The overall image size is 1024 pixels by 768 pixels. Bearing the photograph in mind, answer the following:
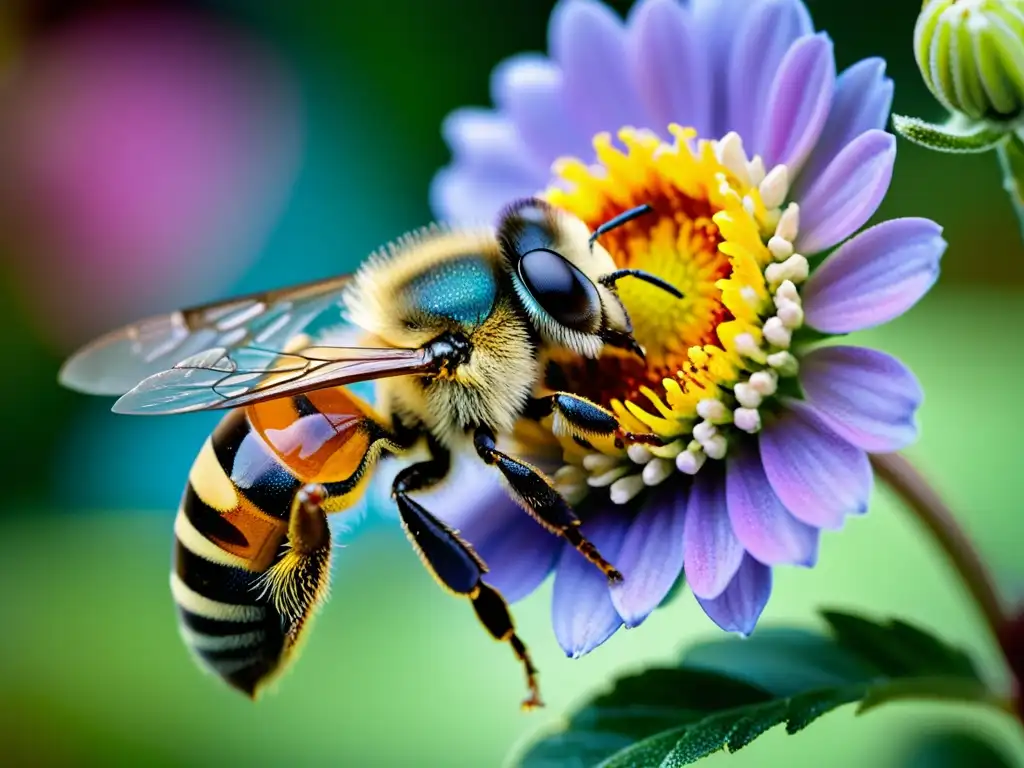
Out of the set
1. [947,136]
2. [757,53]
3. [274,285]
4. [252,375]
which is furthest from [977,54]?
[274,285]

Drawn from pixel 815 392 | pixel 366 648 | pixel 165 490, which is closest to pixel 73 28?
pixel 165 490

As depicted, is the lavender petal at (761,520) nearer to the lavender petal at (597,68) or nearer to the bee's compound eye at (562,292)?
the bee's compound eye at (562,292)

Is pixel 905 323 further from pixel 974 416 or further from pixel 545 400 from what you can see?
pixel 545 400

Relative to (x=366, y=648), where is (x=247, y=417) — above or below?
above

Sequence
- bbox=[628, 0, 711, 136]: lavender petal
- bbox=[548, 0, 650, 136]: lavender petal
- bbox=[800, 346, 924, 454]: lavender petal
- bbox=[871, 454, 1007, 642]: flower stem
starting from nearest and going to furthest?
bbox=[800, 346, 924, 454]: lavender petal
bbox=[871, 454, 1007, 642]: flower stem
bbox=[628, 0, 711, 136]: lavender petal
bbox=[548, 0, 650, 136]: lavender petal

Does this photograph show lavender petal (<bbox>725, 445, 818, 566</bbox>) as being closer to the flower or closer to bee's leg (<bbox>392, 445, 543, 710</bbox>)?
the flower

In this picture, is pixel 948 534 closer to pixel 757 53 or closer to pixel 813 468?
pixel 813 468

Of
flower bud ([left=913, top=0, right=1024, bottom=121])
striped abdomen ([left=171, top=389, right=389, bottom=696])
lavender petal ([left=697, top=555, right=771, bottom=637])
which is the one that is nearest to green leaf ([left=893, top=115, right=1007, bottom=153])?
flower bud ([left=913, top=0, right=1024, bottom=121])
